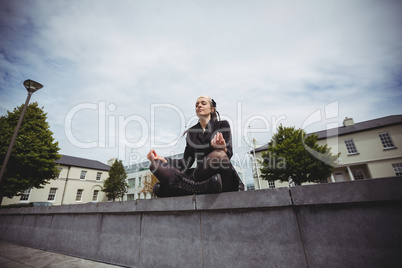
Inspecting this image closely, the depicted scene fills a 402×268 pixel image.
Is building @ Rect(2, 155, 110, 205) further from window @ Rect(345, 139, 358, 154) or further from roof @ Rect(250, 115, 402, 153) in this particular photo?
window @ Rect(345, 139, 358, 154)

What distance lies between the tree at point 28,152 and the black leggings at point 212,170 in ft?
57.8

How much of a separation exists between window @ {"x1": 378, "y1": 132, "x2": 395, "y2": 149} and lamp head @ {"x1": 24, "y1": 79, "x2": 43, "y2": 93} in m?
33.9

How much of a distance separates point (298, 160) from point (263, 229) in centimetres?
1864

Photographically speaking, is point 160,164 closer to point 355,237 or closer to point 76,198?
point 355,237

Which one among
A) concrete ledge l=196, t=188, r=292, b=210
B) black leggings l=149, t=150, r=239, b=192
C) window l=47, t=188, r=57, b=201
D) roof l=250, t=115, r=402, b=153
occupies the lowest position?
concrete ledge l=196, t=188, r=292, b=210

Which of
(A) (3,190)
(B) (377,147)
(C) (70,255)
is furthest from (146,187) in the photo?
(B) (377,147)

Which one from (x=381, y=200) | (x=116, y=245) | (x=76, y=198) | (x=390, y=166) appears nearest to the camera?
(x=381, y=200)

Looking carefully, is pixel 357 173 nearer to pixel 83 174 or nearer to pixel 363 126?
pixel 363 126

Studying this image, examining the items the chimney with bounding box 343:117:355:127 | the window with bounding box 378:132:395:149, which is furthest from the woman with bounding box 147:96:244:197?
the chimney with bounding box 343:117:355:127

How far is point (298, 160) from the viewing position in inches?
679

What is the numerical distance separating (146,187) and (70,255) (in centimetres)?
3192

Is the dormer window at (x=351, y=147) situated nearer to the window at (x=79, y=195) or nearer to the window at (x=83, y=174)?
the window at (x=79, y=195)

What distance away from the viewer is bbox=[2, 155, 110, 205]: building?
26266 millimetres

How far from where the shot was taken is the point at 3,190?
41.5 feet
